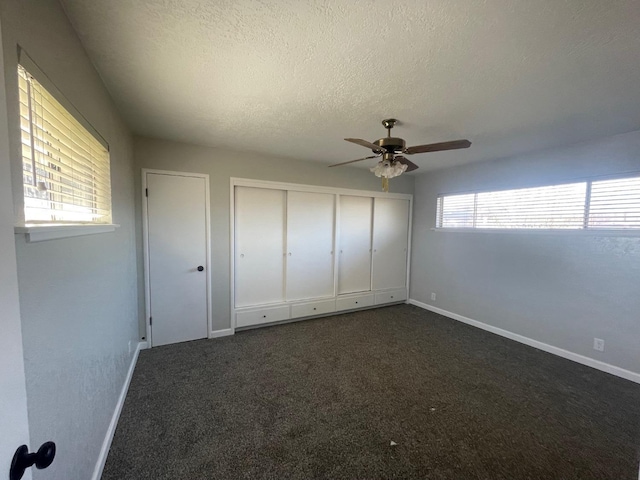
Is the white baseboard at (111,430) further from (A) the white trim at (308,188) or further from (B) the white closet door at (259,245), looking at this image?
(A) the white trim at (308,188)

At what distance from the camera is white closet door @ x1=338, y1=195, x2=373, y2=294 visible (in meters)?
4.27

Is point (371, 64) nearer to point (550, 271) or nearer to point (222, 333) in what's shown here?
point (550, 271)

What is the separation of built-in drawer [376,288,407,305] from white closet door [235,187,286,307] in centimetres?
181

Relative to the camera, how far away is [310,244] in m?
4.00

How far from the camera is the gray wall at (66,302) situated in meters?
0.87

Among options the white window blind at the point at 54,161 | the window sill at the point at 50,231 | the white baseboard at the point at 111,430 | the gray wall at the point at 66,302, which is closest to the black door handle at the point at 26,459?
the gray wall at the point at 66,302

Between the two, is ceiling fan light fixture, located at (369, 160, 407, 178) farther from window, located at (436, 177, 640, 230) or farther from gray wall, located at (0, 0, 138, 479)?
window, located at (436, 177, 640, 230)

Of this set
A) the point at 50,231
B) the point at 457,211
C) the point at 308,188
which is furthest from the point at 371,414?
the point at 457,211

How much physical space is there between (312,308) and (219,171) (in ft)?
7.71

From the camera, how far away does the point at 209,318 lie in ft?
10.9

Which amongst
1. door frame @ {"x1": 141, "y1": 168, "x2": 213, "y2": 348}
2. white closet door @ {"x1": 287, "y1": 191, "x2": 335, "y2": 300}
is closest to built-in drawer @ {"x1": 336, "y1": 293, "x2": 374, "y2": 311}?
white closet door @ {"x1": 287, "y1": 191, "x2": 335, "y2": 300}

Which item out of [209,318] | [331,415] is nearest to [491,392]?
[331,415]

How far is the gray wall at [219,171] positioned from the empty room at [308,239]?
26 millimetres

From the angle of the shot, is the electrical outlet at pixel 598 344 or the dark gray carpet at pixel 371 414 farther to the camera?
the electrical outlet at pixel 598 344
